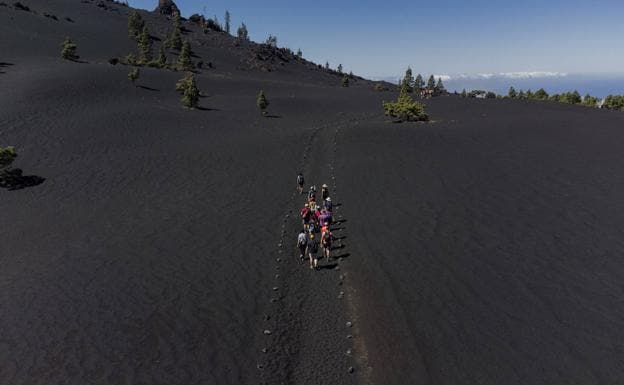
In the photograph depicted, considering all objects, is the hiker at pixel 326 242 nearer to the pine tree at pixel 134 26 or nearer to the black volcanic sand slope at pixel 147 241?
the black volcanic sand slope at pixel 147 241

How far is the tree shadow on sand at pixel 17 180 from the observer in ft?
91.0

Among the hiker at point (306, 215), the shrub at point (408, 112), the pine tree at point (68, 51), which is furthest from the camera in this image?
the pine tree at point (68, 51)

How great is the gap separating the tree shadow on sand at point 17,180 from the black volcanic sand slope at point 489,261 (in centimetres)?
2254

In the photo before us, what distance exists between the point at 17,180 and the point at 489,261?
104 feet

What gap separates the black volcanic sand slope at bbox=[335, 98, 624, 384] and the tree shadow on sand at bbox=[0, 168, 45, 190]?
2254 centimetres

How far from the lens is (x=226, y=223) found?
2248 cm

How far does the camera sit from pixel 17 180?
28500mm

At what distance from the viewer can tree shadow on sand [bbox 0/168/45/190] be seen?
91.0 ft

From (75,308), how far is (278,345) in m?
7.69

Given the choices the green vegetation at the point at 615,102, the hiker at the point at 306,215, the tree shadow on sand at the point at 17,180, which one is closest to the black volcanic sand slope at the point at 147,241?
the tree shadow on sand at the point at 17,180

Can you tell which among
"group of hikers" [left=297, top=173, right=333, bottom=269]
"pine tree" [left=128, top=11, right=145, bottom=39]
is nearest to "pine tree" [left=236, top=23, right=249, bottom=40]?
"pine tree" [left=128, top=11, right=145, bottom=39]

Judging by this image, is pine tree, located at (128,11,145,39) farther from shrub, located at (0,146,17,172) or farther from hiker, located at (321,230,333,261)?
hiker, located at (321,230,333,261)

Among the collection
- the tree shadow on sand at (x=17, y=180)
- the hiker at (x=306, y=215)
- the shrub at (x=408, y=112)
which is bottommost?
the tree shadow on sand at (x=17, y=180)

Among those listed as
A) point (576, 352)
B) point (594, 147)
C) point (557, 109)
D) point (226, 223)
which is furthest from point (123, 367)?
point (557, 109)
